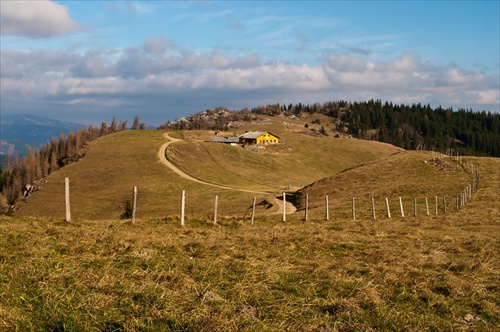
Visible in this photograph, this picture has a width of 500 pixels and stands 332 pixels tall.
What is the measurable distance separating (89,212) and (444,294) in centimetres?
8555

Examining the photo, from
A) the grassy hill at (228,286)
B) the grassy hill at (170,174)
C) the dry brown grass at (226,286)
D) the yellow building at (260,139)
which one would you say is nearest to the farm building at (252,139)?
the yellow building at (260,139)

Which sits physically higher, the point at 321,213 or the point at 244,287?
the point at 244,287

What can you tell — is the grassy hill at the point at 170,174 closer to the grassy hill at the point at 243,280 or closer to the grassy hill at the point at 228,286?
the grassy hill at the point at 243,280

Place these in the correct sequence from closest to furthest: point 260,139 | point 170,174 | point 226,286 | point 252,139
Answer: point 226,286 → point 170,174 → point 260,139 → point 252,139

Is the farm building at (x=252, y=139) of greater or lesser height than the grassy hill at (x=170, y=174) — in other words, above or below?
above

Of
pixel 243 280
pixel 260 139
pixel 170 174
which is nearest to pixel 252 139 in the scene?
pixel 260 139

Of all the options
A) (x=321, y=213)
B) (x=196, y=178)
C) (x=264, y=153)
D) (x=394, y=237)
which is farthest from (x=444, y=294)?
(x=264, y=153)

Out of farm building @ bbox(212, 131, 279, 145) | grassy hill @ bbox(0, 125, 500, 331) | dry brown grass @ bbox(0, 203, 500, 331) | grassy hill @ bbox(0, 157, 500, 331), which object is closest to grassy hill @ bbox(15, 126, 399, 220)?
farm building @ bbox(212, 131, 279, 145)

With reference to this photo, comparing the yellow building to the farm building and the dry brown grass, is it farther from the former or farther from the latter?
the dry brown grass

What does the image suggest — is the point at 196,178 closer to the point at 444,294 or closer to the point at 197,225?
the point at 197,225

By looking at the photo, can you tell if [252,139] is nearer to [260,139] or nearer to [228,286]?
[260,139]

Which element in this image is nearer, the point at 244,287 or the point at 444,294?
the point at 244,287

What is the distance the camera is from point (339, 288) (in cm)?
998

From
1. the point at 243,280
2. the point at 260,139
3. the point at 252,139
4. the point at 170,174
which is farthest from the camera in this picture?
the point at 252,139
